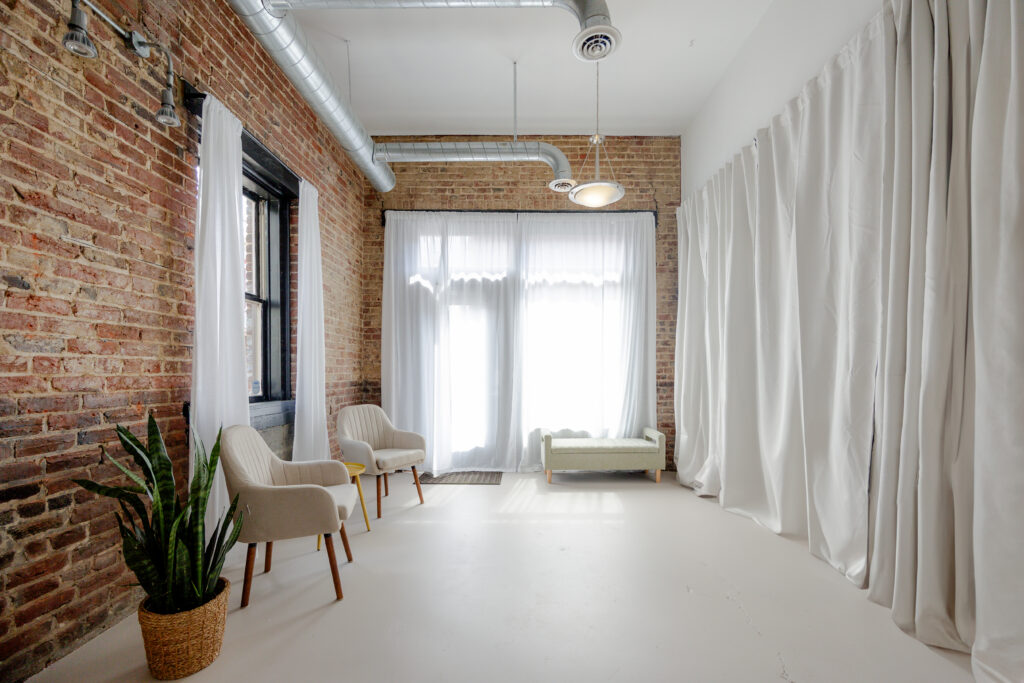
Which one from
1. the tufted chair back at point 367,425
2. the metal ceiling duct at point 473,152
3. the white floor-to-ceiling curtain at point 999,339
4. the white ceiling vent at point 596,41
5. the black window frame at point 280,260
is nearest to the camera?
the white floor-to-ceiling curtain at point 999,339

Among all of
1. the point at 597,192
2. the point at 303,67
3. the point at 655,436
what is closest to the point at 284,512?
the point at 303,67

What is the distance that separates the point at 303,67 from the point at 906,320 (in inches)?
148

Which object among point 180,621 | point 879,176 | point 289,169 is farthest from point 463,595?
point 289,169

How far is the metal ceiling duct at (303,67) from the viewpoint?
279 centimetres

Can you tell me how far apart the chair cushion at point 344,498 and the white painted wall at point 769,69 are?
12.4ft

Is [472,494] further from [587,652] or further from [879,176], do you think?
[879,176]

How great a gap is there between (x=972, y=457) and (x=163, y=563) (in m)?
3.18

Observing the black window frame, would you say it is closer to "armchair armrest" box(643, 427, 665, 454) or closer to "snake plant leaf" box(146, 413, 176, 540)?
"snake plant leaf" box(146, 413, 176, 540)

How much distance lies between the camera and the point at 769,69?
11.4ft

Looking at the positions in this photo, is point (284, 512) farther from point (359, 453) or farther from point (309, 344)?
point (309, 344)

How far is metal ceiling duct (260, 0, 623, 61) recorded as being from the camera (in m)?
2.71

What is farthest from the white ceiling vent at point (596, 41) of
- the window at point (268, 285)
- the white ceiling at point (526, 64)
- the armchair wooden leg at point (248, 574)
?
the armchair wooden leg at point (248, 574)

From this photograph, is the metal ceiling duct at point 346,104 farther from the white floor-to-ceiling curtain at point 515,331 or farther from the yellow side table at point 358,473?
the yellow side table at point 358,473

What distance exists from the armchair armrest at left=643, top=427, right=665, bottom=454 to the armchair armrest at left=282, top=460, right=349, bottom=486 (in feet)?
10.1
